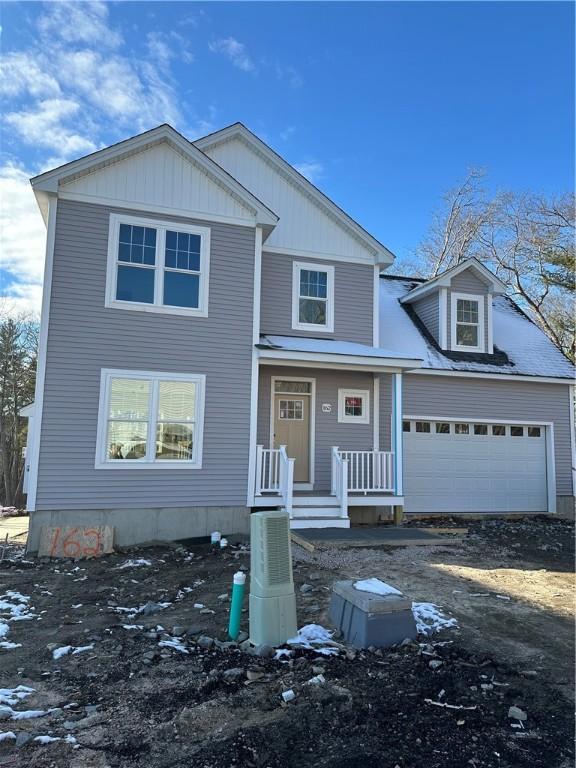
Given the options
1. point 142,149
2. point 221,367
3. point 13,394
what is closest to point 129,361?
point 221,367

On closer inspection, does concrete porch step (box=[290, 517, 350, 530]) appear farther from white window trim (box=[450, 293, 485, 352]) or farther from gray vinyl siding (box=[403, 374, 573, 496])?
white window trim (box=[450, 293, 485, 352])

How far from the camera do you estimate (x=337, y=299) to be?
11.1 m

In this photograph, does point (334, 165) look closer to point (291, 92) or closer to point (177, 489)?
point (291, 92)

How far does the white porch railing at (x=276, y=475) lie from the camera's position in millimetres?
8883

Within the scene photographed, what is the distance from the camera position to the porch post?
994 cm

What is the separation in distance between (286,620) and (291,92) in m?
10.9

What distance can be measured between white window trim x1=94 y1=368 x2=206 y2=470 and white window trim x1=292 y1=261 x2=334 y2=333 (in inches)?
106

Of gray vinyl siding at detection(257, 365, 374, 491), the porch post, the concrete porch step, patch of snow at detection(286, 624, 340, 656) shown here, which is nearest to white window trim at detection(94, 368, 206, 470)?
gray vinyl siding at detection(257, 365, 374, 491)

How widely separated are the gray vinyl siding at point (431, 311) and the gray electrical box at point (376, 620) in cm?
948

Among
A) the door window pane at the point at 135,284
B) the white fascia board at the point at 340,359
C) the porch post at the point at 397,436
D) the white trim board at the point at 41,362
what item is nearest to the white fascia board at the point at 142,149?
the white trim board at the point at 41,362

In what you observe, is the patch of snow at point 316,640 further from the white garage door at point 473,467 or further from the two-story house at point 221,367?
the white garage door at point 473,467

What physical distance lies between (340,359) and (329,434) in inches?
71.8

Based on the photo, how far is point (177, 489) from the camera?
886 centimetres

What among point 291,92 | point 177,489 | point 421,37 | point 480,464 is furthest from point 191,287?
point 480,464
